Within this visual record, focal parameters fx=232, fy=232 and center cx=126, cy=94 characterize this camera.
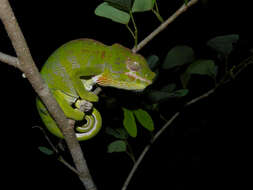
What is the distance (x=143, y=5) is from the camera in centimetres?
89

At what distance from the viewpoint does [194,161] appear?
369cm

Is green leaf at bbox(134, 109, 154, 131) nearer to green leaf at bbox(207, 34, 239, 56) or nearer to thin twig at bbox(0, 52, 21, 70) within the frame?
green leaf at bbox(207, 34, 239, 56)

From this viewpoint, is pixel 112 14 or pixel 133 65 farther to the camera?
pixel 133 65

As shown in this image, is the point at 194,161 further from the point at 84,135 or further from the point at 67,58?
the point at 67,58

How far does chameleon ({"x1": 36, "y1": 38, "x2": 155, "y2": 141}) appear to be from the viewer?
1066 millimetres

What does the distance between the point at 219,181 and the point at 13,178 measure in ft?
10.8

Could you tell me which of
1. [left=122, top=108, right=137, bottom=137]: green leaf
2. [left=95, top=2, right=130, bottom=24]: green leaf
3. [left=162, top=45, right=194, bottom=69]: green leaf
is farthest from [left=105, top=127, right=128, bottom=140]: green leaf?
[left=95, top=2, right=130, bottom=24]: green leaf

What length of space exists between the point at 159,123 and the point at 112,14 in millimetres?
2305

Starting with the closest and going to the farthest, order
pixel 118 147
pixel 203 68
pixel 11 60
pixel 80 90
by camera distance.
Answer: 1. pixel 11 60
2. pixel 80 90
3. pixel 203 68
4. pixel 118 147

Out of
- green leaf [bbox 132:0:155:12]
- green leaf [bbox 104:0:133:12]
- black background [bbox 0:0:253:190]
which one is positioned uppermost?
green leaf [bbox 104:0:133:12]

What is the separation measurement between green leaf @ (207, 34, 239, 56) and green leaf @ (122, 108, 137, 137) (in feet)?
1.83

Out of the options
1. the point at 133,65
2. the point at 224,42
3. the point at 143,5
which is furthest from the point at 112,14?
the point at 224,42

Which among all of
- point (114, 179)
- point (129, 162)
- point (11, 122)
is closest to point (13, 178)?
point (11, 122)

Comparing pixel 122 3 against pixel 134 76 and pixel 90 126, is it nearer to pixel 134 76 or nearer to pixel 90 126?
pixel 134 76
